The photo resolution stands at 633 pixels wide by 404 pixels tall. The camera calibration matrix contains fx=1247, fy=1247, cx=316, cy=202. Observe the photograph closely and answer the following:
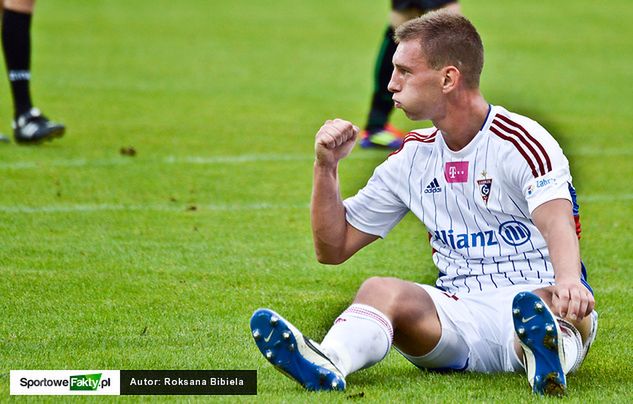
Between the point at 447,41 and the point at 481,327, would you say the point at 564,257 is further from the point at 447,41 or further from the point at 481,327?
the point at 447,41

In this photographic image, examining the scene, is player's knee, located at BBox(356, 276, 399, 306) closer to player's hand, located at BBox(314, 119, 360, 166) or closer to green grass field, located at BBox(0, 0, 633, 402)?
green grass field, located at BBox(0, 0, 633, 402)

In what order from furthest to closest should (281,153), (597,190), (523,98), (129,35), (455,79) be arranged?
(129,35), (523,98), (281,153), (597,190), (455,79)

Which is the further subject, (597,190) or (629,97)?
(629,97)

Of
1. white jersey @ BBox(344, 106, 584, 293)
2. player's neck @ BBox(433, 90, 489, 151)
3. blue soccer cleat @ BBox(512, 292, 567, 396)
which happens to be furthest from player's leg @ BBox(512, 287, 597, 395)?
player's neck @ BBox(433, 90, 489, 151)

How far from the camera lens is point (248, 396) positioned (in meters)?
4.21

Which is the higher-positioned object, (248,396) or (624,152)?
(248,396)

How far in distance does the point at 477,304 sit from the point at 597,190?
4438mm

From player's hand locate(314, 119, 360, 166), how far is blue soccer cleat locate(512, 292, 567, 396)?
885mm

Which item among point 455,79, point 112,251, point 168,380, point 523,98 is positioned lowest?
point 523,98

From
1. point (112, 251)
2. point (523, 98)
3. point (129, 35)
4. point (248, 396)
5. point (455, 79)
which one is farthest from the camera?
point (129, 35)

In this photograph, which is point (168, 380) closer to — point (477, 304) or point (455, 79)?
point (477, 304)

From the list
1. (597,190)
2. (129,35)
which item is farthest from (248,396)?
(129,35)

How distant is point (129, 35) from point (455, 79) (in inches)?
579
